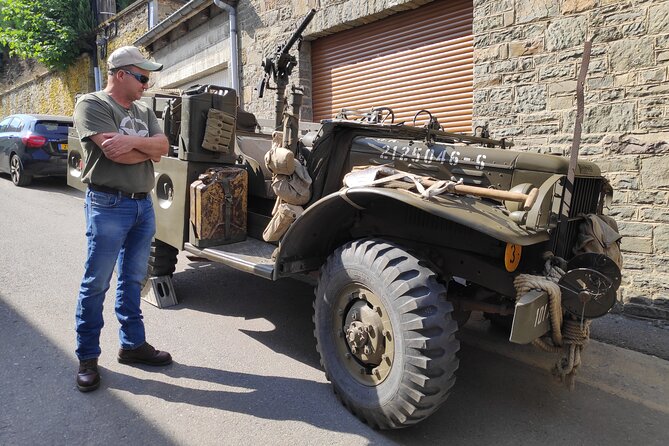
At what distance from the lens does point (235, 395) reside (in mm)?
2961

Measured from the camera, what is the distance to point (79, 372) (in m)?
2.96

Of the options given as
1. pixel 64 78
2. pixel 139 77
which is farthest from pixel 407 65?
pixel 64 78

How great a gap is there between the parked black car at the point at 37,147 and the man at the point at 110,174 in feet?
26.9

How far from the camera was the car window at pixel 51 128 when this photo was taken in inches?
394

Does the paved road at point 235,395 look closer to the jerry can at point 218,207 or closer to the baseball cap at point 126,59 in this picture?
the jerry can at point 218,207

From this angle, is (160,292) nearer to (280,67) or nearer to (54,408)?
(54,408)

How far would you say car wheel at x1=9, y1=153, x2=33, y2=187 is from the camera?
10180 mm

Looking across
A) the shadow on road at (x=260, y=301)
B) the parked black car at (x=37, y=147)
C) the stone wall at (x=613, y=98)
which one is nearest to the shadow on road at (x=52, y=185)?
the parked black car at (x=37, y=147)

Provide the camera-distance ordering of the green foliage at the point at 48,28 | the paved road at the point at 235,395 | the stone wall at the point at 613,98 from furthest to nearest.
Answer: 1. the green foliage at the point at 48,28
2. the stone wall at the point at 613,98
3. the paved road at the point at 235,395

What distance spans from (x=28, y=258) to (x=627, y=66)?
6564 mm

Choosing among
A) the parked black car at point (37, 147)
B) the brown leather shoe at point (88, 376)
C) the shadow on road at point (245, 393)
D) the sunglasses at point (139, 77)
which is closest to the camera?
the shadow on road at point (245, 393)

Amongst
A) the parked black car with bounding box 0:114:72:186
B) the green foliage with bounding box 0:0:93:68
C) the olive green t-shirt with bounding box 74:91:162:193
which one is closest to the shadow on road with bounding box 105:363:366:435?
the olive green t-shirt with bounding box 74:91:162:193

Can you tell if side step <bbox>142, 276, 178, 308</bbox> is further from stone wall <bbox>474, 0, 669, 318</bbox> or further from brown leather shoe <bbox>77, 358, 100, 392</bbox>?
stone wall <bbox>474, 0, 669, 318</bbox>

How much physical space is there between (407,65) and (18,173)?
27.7ft
